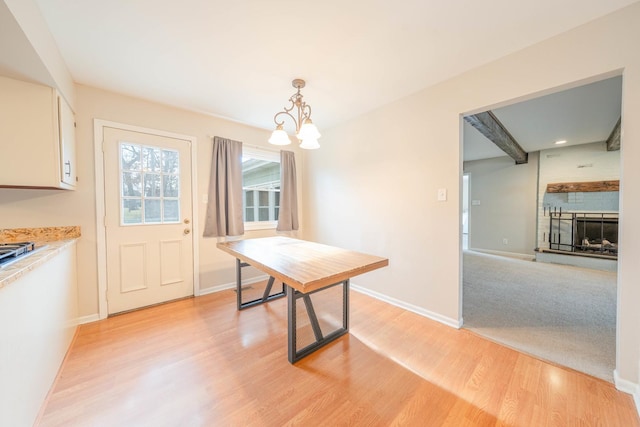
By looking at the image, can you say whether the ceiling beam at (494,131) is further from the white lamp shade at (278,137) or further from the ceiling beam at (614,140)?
the white lamp shade at (278,137)

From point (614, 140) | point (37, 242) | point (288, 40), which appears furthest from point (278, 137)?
point (614, 140)

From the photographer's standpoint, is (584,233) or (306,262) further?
(584,233)

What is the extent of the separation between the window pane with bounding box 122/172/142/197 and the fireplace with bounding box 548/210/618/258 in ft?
24.0

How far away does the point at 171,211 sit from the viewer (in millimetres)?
2812

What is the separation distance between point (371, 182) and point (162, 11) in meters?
2.41

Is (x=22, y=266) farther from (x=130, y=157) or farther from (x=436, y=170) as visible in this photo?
(x=436, y=170)

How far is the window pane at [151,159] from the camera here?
2.63m

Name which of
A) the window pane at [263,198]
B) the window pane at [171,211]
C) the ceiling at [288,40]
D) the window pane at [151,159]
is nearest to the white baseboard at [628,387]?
the ceiling at [288,40]

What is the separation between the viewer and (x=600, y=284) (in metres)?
3.32

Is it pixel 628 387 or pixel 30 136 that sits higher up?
pixel 30 136

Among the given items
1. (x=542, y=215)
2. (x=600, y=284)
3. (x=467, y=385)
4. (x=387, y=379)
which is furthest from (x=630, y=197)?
(x=542, y=215)

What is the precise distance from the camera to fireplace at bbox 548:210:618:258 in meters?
4.37

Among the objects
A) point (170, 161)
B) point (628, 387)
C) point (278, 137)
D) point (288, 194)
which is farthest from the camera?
point (288, 194)

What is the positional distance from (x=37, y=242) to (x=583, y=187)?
26.2ft
